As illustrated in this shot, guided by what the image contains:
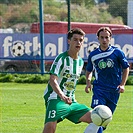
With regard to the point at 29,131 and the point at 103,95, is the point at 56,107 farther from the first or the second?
the point at 29,131

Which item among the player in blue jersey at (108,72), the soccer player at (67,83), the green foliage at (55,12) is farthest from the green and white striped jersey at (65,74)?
the green foliage at (55,12)

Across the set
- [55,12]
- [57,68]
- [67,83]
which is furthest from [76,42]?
[55,12]

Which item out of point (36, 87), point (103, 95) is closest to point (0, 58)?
point (36, 87)

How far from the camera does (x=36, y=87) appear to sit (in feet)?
60.7

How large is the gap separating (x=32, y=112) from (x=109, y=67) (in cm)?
414

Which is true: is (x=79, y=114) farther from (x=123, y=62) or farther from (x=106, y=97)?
(x=123, y=62)

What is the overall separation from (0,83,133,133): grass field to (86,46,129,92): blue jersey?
1.59 m

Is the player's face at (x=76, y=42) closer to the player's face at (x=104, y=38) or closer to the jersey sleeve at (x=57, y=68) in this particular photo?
the jersey sleeve at (x=57, y=68)

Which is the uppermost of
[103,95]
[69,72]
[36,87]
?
[69,72]

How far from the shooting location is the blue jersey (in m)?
9.14

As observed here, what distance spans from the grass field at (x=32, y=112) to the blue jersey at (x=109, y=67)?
5.20 ft

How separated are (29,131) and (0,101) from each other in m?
4.56

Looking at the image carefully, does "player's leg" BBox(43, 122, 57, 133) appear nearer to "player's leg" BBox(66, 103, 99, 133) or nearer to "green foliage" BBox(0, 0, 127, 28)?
"player's leg" BBox(66, 103, 99, 133)

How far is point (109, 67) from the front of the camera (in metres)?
9.14
